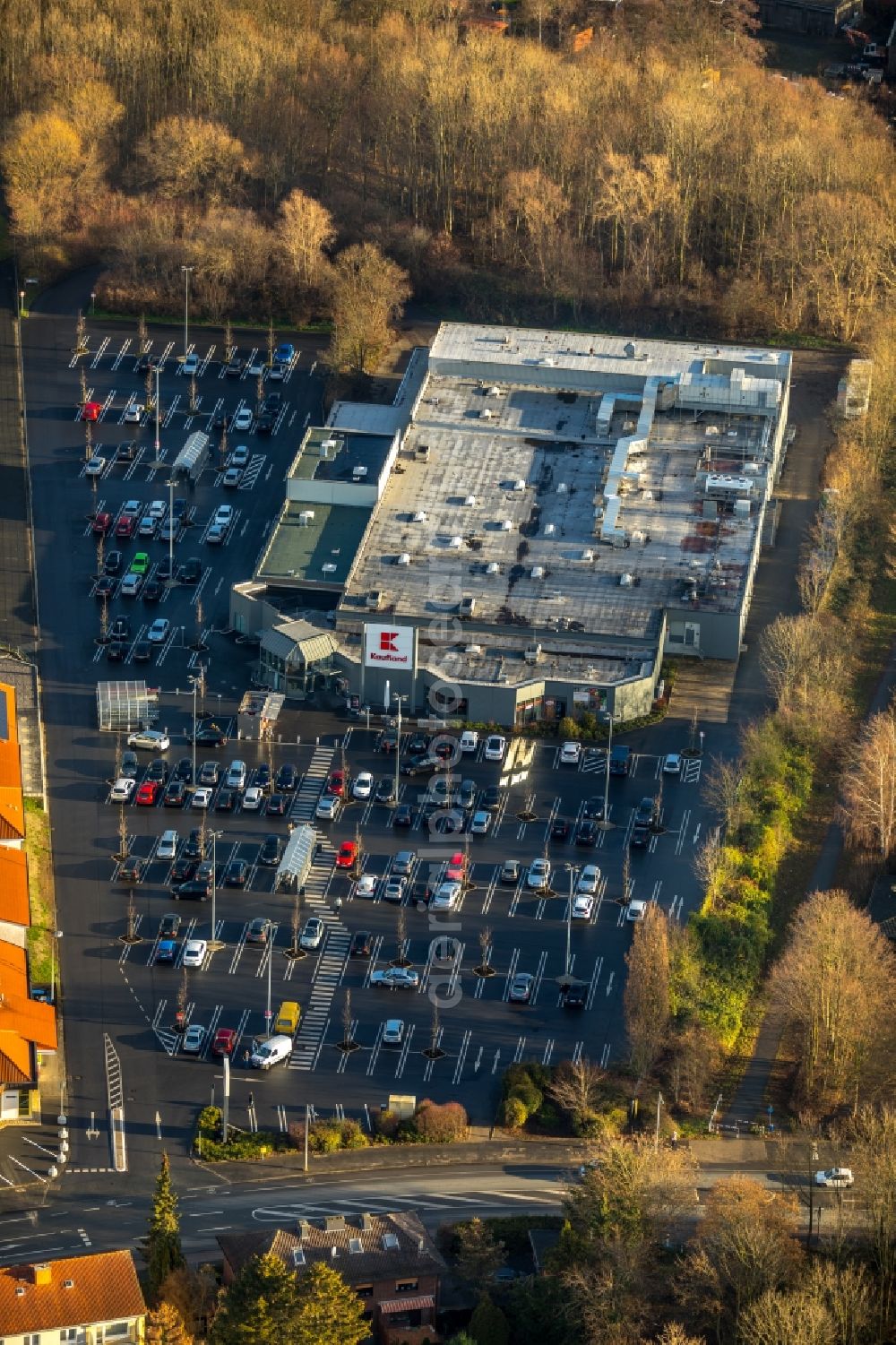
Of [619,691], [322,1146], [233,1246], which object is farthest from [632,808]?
[233,1246]

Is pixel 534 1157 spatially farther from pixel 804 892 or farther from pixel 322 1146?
pixel 804 892

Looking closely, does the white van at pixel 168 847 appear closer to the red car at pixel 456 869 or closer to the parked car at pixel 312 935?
the parked car at pixel 312 935

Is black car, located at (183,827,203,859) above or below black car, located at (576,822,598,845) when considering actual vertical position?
→ below

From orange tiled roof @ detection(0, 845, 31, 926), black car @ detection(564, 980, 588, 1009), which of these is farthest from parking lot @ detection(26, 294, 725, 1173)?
orange tiled roof @ detection(0, 845, 31, 926)

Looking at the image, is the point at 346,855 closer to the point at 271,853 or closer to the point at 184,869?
the point at 271,853

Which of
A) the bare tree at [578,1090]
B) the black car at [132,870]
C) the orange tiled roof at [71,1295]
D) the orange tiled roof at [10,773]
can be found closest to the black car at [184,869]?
the black car at [132,870]

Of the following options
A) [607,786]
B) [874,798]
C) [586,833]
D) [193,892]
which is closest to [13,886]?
[193,892]

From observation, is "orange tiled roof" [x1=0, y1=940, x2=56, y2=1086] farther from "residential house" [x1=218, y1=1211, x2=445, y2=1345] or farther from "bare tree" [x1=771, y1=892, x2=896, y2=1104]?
→ "bare tree" [x1=771, y1=892, x2=896, y2=1104]
